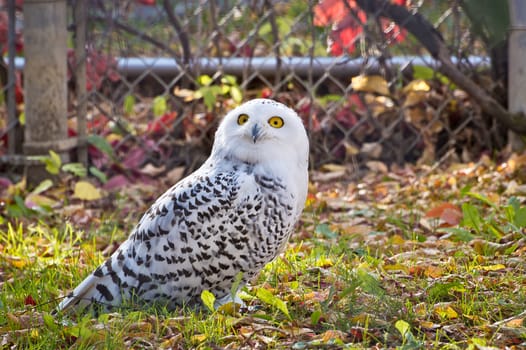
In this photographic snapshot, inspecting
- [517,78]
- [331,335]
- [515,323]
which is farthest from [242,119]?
[517,78]

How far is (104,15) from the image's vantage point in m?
Result: 4.61

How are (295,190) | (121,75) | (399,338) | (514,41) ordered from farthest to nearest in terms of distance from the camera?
1. (121,75)
2. (514,41)
3. (295,190)
4. (399,338)

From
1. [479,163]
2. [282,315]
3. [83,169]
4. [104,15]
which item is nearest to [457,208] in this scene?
[479,163]

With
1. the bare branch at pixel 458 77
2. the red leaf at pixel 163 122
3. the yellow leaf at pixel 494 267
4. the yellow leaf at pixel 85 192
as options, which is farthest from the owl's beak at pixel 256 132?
the red leaf at pixel 163 122

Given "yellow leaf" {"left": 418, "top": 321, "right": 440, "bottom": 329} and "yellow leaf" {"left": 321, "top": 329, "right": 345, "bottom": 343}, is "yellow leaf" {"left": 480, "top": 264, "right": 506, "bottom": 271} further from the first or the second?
"yellow leaf" {"left": 321, "top": 329, "right": 345, "bottom": 343}

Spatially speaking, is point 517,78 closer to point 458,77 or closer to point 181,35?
point 458,77

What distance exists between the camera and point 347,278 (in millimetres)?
2602

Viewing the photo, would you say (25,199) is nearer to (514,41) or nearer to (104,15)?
(104,15)

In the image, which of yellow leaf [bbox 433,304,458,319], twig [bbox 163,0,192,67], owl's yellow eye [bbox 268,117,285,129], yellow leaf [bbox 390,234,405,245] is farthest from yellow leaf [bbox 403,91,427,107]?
yellow leaf [bbox 433,304,458,319]

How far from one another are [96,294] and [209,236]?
42 centimetres

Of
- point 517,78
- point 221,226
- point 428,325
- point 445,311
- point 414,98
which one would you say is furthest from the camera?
point 414,98

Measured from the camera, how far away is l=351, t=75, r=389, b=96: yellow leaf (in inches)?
186

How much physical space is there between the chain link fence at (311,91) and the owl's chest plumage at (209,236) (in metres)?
1.96

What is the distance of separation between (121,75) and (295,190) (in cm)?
250
